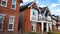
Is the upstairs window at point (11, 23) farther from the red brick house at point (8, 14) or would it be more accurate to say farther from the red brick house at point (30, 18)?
the red brick house at point (30, 18)

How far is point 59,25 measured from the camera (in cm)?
4044

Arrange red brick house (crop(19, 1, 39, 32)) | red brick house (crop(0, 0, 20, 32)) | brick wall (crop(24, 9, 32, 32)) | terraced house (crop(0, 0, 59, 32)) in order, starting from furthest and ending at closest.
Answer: red brick house (crop(19, 1, 39, 32)) < brick wall (crop(24, 9, 32, 32)) < terraced house (crop(0, 0, 59, 32)) < red brick house (crop(0, 0, 20, 32))

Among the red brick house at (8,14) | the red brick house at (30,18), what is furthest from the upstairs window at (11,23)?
the red brick house at (30,18)

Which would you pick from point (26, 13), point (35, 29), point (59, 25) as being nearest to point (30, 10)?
point (26, 13)

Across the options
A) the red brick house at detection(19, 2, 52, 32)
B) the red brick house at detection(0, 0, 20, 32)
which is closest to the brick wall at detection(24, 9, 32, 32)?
the red brick house at detection(19, 2, 52, 32)

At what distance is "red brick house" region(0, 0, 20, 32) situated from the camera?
1657cm

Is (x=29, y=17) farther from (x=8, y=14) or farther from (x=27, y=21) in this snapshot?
(x=8, y=14)

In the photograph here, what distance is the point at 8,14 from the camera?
57.6 ft

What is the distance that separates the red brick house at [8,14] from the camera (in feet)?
54.4

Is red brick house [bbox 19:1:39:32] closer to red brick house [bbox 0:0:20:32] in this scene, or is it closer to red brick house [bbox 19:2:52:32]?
red brick house [bbox 19:2:52:32]

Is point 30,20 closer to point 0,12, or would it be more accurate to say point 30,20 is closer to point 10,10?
point 10,10

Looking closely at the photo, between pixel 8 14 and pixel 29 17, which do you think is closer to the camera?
pixel 8 14

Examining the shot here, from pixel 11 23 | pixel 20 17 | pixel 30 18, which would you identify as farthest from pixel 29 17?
pixel 11 23

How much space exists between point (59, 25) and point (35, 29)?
1941cm
